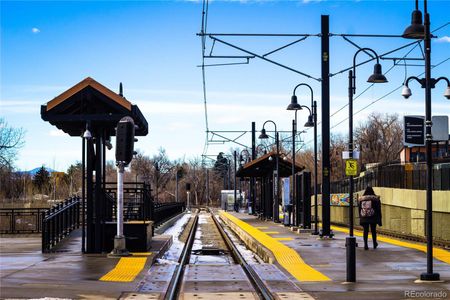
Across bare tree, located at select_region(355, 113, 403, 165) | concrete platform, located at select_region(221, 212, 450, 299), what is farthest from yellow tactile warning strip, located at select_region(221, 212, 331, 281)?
bare tree, located at select_region(355, 113, 403, 165)

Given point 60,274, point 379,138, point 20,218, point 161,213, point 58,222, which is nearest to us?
point 60,274

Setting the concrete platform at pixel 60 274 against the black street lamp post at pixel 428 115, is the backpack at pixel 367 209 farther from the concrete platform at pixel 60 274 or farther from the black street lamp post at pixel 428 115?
the black street lamp post at pixel 428 115

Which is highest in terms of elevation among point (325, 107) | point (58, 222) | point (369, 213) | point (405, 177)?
point (325, 107)

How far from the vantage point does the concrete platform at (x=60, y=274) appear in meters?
11.7

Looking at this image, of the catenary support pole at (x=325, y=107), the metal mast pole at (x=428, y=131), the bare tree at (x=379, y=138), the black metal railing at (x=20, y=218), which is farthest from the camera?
the bare tree at (x=379, y=138)

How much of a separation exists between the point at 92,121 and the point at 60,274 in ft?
17.4

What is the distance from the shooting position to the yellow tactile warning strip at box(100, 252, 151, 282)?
44.9 ft

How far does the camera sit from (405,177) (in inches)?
1292

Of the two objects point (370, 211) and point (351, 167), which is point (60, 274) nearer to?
point (351, 167)

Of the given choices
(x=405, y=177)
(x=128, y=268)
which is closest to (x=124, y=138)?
(x=128, y=268)

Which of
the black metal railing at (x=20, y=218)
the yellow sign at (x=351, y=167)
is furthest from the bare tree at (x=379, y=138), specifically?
the yellow sign at (x=351, y=167)

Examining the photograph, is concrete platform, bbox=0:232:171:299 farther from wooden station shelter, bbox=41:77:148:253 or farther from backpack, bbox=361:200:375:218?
backpack, bbox=361:200:375:218

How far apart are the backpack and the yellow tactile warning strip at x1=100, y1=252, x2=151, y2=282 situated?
5819 mm

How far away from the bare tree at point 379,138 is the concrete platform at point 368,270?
7946 cm
